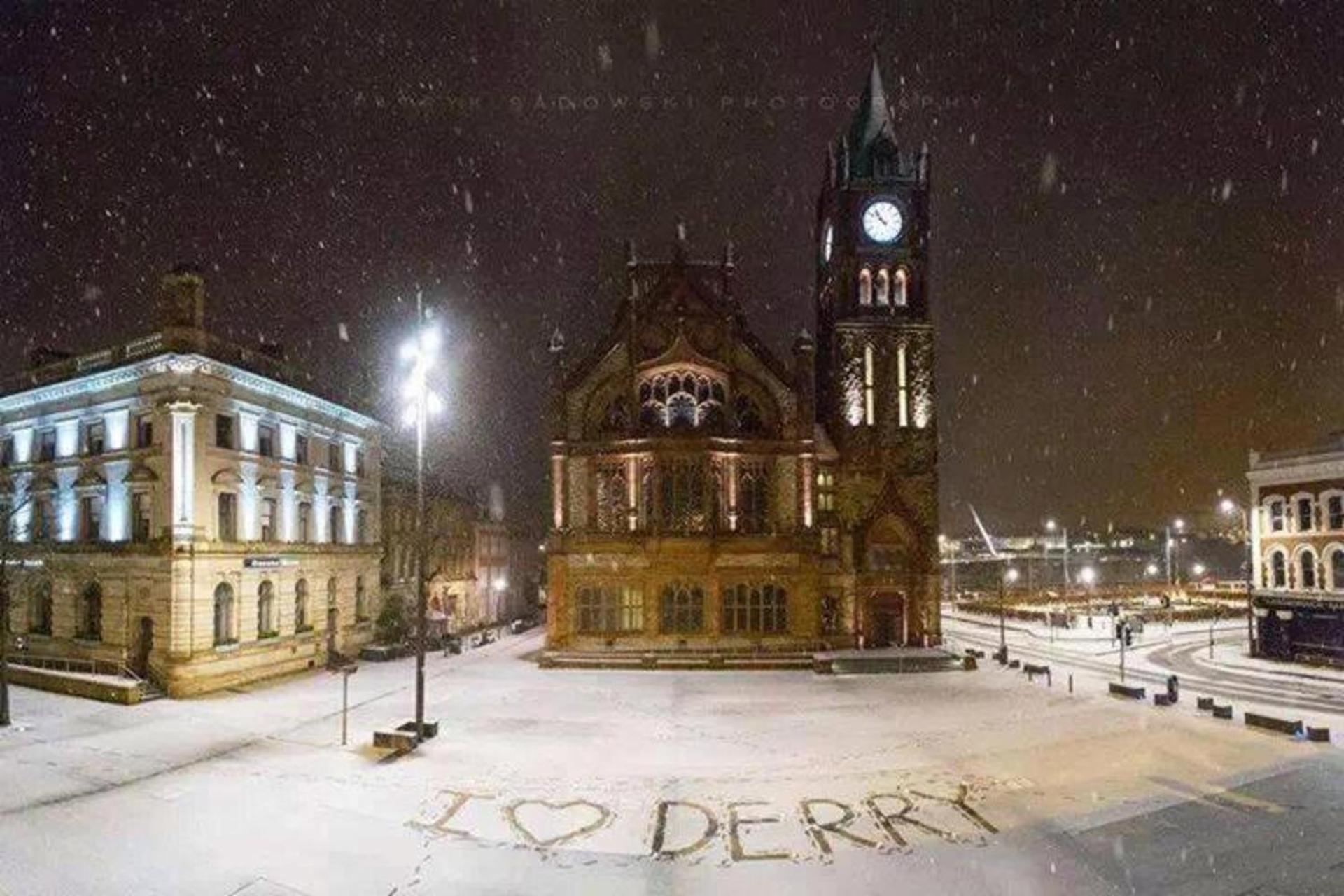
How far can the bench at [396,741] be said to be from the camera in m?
24.3

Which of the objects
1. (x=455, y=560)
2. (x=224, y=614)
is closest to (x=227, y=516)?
(x=224, y=614)

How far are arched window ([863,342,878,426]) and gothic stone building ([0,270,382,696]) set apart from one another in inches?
1110

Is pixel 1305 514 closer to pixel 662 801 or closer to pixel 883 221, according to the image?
pixel 883 221

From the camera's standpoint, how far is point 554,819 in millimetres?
18812

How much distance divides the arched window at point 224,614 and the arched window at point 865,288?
34432mm

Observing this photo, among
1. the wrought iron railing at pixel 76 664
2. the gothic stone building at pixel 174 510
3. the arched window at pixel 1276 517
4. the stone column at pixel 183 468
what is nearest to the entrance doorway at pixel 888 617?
the arched window at pixel 1276 517

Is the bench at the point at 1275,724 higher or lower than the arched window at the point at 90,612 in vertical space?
lower

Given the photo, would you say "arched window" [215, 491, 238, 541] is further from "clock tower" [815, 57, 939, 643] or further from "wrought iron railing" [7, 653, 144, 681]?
"clock tower" [815, 57, 939, 643]

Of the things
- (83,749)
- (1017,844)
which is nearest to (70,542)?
(83,749)

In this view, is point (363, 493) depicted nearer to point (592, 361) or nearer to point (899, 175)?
point (592, 361)

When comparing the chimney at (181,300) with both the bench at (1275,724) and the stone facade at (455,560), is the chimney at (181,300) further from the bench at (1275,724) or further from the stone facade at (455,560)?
the bench at (1275,724)

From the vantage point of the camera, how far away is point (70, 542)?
3781 centimetres

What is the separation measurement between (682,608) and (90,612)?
26.4m

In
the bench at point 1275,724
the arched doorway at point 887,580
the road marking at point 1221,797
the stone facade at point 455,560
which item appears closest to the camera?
the road marking at point 1221,797
